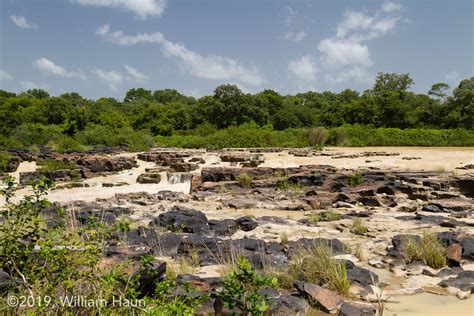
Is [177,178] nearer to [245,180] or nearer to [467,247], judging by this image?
[245,180]

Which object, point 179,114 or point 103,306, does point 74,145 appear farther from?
point 103,306

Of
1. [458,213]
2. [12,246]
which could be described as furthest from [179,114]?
[12,246]

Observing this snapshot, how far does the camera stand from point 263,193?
15.1m

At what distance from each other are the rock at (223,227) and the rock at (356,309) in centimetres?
472

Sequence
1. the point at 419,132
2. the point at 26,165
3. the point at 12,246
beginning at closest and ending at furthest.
→ the point at 12,246 < the point at 26,165 < the point at 419,132

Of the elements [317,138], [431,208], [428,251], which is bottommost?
[431,208]

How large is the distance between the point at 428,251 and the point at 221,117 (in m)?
59.2

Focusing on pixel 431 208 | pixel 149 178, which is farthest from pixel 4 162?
pixel 431 208

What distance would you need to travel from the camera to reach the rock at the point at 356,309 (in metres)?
4.26

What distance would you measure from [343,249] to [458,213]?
5.70m

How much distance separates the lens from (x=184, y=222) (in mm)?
9219

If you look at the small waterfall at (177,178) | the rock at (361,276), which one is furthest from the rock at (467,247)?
the small waterfall at (177,178)

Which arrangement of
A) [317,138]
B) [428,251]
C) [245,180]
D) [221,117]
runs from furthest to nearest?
[221,117] < [317,138] < [245,180] < [428,251]

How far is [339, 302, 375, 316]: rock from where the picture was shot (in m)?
4.26
